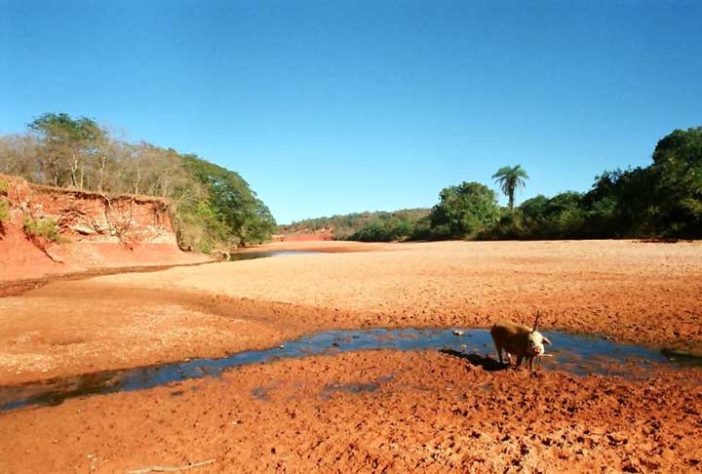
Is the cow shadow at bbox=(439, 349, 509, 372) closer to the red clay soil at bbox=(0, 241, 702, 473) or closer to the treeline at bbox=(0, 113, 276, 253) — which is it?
the red clay soil at bbox=(0, 241, 702, 473)

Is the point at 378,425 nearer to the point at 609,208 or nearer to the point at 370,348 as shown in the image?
the point at 370,348

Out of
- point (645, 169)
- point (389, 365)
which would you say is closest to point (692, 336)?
point (389, 365)

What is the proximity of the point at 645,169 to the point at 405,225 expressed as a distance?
48.2 m

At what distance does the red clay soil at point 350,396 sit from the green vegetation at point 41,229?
521 inches

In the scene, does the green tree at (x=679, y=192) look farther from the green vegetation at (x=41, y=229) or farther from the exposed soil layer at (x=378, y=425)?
the green vegetation at (x=41, y=229)

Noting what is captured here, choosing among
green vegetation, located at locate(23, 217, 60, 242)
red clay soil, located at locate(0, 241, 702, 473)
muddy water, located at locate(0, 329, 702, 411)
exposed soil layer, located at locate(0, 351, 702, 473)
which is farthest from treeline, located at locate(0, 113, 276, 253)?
exposed soil layer, located at locate(0, 351, 702, 473)

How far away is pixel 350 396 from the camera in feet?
22.9

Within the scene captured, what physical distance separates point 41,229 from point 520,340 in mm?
28865

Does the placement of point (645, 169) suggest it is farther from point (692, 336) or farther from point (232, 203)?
point (232, 203)

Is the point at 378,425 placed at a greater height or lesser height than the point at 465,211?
lesser

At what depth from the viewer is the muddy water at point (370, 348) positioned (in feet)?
24.5

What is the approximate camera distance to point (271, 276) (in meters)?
21.3

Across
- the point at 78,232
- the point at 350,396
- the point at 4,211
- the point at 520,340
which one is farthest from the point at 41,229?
the point at 520,340

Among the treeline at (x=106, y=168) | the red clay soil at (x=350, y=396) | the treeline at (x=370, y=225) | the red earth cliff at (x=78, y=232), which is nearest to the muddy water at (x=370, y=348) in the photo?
the red clay soil at (x=350, y=396)
